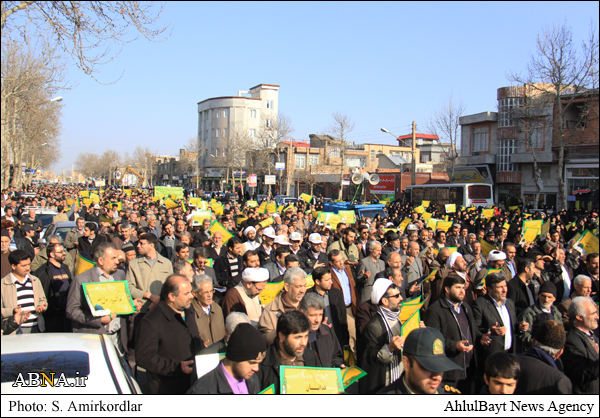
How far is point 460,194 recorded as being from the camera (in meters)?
30.6

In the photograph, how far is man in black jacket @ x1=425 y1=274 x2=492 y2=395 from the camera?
4.46 meters

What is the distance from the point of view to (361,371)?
3.80 m

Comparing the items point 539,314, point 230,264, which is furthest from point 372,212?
point 539,314

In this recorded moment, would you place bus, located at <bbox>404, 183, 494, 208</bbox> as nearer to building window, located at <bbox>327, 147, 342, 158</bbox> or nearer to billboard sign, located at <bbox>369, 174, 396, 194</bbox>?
billboard sign, located at <bbox>369, 174, 396, 194</bbox>

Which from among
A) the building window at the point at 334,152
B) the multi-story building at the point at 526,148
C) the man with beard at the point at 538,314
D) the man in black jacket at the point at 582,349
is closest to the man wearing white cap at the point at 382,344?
the man in black jacket at the point at 582,349

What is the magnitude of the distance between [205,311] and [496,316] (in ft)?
9.28

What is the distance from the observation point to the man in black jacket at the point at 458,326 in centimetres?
446

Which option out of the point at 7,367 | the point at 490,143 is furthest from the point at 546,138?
the point at 7,367

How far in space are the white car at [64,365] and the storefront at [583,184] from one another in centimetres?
3269

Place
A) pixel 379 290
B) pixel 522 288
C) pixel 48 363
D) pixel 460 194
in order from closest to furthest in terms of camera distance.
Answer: pixel 48 363 → pixel 379 290 → pixel 522 288 → pixel 460 194

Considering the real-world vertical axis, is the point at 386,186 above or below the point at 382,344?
above

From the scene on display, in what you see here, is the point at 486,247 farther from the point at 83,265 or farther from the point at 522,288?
the point at 83,265

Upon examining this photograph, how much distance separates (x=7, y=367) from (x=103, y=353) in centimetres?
58

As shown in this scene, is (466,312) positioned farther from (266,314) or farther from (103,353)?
(103,353)
